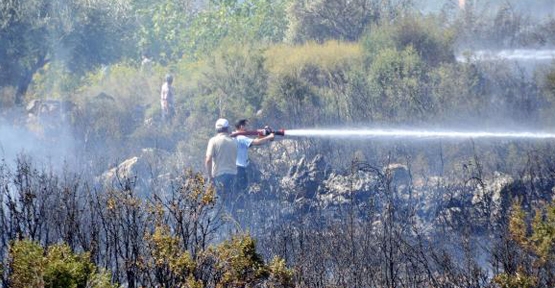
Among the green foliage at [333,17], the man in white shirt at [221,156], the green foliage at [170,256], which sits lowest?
the green foliage at [170,256]

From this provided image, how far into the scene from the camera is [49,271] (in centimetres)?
718

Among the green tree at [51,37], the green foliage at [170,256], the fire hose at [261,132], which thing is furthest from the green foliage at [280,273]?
the green tree at [51,37]

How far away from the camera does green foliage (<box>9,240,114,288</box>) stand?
7199mm

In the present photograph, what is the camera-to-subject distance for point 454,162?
17.6 meters

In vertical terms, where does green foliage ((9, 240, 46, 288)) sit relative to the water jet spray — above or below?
below

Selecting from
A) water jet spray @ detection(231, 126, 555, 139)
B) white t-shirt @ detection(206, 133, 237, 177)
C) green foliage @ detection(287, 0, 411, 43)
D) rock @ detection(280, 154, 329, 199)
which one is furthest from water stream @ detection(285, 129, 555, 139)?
green foliage @ detection(287, 0, 411, 43)

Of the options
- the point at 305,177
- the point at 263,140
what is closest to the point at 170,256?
the point at 263,140

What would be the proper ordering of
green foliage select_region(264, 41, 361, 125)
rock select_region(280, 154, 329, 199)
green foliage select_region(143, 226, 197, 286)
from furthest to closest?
green foliage select_region(264, 41, 361, 125) → rock select_region(280, 154, 329, 199) → green foliage select_region(143, 226, 197, 286)

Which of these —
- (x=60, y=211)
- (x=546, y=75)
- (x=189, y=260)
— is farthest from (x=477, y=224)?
(x=189, y=260)

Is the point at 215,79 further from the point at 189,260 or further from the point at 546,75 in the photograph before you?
the point at 189,260

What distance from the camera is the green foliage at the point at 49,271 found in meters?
7.20

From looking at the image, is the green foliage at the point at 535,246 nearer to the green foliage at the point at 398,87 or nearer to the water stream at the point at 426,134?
the water stream at the point at 426,134

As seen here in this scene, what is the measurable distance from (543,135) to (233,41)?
8087 millimetres

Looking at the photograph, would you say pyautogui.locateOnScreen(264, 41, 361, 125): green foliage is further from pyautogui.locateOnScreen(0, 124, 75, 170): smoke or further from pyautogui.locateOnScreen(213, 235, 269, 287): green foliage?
pyautogui.locateOnScreen(213, 235, 269, 287): green foliage
